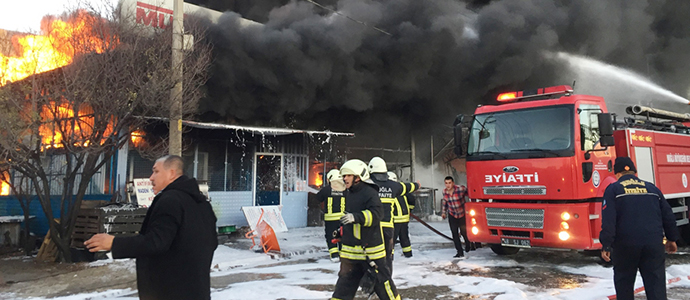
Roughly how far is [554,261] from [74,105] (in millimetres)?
7640

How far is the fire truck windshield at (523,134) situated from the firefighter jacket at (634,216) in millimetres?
2150

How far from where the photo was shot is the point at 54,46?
7145 millimetres

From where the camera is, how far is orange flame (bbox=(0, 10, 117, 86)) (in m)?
7.07

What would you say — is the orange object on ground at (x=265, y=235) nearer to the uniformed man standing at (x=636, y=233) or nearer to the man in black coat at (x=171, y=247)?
the uniformed man standing at (x=636, y=233)

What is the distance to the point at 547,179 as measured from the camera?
20.7ft

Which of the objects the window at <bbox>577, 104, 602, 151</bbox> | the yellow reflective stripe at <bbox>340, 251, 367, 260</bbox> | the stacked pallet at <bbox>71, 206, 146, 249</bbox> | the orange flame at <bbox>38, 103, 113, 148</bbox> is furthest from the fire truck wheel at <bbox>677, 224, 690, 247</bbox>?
the orange flame at <bbox>38, 103, 113, 148</bbox>

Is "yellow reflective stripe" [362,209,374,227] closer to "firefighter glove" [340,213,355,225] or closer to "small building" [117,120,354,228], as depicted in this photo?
"firefighter glove" [340,213,355,225]

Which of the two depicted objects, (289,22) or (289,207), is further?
(289,22)

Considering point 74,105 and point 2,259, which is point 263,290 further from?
point 2,259

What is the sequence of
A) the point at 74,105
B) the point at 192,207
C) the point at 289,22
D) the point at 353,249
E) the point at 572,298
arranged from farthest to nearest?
the point at 289,22, the point at 74,105, the point at 572,298, the point at 353,249, the point at 192,207

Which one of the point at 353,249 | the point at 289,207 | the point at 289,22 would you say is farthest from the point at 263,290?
the point at 289,22

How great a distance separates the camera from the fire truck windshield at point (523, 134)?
6.36 meters

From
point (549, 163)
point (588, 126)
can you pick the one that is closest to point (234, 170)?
point (549, 163)

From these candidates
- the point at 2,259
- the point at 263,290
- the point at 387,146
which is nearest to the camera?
the point at 263,290
